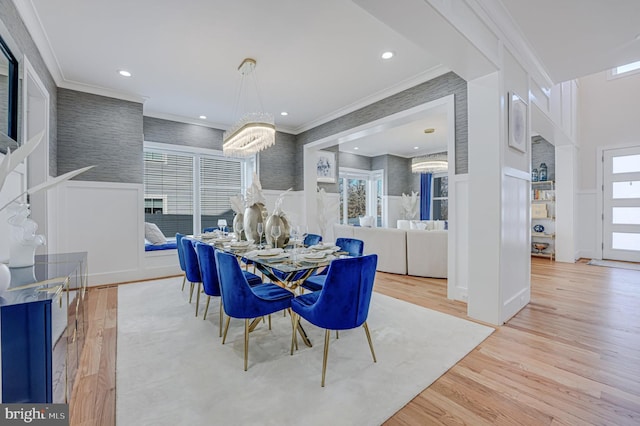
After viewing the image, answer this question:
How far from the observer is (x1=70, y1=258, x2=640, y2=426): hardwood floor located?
153 centimetres

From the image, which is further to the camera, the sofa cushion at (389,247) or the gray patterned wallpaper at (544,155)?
the gray patterned wallpaper at (544,155)

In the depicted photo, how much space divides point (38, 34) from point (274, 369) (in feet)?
12.5

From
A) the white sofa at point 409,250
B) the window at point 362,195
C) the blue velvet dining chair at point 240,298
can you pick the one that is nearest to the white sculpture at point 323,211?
the white sofa at point 409,250

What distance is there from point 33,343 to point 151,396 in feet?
2.71

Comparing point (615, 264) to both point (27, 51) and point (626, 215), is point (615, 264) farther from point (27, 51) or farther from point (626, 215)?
point (27, 51)

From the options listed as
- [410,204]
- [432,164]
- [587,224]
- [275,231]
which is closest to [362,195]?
[410,204]

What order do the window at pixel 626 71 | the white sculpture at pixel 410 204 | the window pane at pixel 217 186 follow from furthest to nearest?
1. the white sculpture at pixel 410 204
2. the window pane at pixel 217 186
3. the window at pixel 626 71

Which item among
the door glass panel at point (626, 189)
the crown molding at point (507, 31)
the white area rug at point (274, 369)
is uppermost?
the crown molding at point (507, 31)

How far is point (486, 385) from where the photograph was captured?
177cm

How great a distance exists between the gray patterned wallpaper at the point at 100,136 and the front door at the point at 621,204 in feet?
28.9

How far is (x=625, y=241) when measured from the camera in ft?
18.1

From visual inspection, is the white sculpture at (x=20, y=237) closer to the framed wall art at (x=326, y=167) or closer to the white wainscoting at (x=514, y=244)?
the white wainscoting at (x=514, y=244)

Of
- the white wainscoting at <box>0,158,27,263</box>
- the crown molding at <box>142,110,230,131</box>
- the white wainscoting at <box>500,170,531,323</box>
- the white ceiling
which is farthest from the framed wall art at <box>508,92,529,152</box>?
the crown molding at <box>142,110,230,131</box>

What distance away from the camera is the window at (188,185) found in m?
5.20
